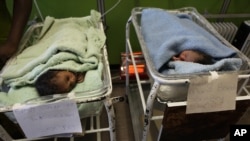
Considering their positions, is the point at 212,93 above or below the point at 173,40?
below

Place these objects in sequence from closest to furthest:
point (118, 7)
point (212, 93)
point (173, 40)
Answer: point (212, 93) < point (173, 40) < point (118, 7)

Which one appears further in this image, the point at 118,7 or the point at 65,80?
the point at 118,7

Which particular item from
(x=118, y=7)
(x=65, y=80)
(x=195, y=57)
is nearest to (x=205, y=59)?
(x=195, y=57)

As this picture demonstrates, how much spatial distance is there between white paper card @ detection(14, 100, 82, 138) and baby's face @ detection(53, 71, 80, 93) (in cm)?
7

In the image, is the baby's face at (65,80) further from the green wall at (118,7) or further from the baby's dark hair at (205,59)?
the green wall at (118,7)

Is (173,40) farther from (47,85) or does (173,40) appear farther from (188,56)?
(47,85)

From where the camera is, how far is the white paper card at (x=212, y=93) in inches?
23.2

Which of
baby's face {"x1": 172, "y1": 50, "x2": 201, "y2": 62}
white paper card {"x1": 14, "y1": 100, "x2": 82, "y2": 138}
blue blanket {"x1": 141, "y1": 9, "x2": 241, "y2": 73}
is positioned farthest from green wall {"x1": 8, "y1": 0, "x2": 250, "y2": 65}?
white paper card {"x1": 14, "y1": 100, "x2": 82, "y2": 138}

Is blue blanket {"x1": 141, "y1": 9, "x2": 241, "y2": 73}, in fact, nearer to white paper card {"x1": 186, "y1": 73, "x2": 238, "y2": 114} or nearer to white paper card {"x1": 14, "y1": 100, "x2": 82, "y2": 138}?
white paper card {"x1": 186, "y1": 73, "x2": 238, "y2": 114}

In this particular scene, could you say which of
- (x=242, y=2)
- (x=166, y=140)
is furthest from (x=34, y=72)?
(x=242, y=2)

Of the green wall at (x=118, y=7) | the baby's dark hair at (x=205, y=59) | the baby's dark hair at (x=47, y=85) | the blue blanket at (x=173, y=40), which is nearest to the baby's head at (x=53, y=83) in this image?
the baby's dark hair at (x=47, y=85)

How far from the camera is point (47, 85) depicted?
2.08 ft

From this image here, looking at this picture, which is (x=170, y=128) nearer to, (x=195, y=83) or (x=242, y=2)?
(x=195, y=83)

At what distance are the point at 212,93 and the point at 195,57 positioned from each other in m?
0.14
